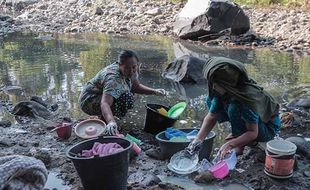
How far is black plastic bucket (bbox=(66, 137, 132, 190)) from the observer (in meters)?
2.92

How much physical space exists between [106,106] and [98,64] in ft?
14.8

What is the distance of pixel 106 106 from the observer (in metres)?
4.39

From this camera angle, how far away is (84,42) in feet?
39.8

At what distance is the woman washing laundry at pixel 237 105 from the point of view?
3422 mm

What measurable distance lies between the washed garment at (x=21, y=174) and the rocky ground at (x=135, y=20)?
823 cm

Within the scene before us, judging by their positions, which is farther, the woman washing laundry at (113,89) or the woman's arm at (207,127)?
the woman washing laundry at (113,89)

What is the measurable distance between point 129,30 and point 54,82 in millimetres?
6891

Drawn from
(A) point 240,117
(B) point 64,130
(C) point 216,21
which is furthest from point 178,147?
(C) point 216,21

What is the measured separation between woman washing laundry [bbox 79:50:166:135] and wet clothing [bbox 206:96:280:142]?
3.37 ft

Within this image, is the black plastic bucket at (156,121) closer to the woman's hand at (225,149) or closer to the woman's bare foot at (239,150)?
the woman's bare foot at (239,150)

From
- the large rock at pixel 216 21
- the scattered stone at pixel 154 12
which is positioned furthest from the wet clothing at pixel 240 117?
the scattered stone at pixel 154 12

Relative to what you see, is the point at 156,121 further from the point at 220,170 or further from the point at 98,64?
the point at 98,64

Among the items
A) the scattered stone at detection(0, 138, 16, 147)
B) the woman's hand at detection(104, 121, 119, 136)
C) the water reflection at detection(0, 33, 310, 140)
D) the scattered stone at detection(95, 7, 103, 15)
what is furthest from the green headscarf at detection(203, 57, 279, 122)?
the scattered stone at detection(95, 7, 103, 15)

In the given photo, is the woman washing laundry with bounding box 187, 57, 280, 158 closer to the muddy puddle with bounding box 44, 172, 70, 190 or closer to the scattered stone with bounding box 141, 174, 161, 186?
the scattered stone with bounding box 141, 174, 161, 186
